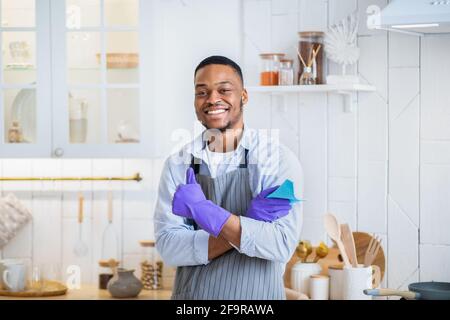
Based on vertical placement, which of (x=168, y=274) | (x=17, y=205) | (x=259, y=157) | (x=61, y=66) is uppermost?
(x=61, y=66)

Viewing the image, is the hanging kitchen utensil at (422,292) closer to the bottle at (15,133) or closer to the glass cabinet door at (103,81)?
the glass cabinet door at (103,81)

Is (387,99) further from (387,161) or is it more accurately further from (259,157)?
(259,157)

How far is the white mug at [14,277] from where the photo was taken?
125 cm

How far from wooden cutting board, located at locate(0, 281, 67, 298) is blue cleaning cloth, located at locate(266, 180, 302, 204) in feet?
1.98

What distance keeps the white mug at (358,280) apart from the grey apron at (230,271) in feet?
0.96

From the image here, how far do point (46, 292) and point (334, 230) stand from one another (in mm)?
464

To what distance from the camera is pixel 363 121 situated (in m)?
0.99

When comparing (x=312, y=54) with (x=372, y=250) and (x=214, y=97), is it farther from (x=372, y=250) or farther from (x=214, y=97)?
(x=214, y=97)

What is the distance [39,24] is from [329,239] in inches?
20.0

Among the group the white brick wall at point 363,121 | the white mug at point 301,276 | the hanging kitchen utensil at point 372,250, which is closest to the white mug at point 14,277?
the white brick wall at point 363,121

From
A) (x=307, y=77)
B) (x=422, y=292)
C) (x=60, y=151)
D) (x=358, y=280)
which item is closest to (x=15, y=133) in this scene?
(x=60, y=151)

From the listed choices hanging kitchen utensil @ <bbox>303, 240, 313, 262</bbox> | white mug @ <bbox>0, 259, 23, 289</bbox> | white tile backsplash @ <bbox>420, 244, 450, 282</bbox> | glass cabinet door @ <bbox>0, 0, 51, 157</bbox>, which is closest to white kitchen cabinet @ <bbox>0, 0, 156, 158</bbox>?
glass cabinet door @ <bbox>0, 0, 51, 157</bbox>
